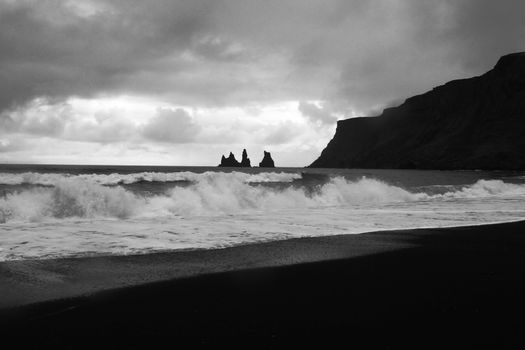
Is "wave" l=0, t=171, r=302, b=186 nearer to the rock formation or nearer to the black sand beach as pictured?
the black sand beach

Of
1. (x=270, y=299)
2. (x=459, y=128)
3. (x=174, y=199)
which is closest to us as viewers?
(x=270, y=299)

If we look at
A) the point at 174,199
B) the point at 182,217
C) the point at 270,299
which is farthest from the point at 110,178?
the point at 270,299

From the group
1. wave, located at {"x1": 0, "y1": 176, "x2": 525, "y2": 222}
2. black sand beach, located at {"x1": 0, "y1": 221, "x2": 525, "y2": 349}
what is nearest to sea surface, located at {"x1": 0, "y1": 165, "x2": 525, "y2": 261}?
wave, located at {"x1": 0, "y1": 176, "x2": 525, "y2": 222}

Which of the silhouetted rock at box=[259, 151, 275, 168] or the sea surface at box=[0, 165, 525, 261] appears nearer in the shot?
the sea surface at box=[0, 165, 525, 261]

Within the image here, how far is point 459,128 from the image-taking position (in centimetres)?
13988

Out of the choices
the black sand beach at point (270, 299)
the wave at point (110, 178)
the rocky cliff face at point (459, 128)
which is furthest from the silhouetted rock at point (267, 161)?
the black sand beach at point (270, 299)

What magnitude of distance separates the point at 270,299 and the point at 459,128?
150 meters

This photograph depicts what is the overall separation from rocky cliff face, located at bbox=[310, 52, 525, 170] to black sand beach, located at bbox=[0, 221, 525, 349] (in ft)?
419

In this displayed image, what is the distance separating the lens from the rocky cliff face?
124000 mm

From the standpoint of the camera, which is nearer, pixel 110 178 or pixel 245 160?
pixel 110 178

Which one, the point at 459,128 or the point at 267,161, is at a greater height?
the point at 459,128

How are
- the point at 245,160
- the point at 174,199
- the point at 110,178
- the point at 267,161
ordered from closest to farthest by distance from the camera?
the point at 174,199
the point at 110,178
the point at 245,160
the point at 267,161

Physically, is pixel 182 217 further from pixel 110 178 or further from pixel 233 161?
pixel 233 161

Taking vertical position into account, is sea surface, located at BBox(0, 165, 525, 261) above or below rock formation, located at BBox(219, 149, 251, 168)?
below
